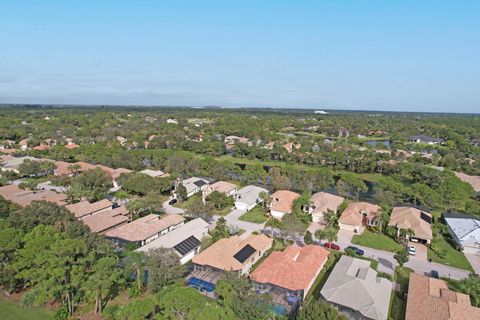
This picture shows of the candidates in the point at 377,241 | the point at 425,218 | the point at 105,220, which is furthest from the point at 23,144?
the point at 425,218

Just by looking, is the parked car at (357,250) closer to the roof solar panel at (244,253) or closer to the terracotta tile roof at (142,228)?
the roof solar panel at (244,253)

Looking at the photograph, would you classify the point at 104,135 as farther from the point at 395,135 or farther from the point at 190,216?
the point at 395,135

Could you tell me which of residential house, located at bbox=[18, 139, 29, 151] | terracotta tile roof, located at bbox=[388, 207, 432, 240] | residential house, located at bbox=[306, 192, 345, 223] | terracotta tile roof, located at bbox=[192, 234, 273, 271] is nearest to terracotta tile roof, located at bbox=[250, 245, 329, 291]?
terracotta tile roof, located at bbox=[192, 234, 273, 271]

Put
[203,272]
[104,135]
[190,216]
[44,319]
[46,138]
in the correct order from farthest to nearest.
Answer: [104,135]
[46,138]
[190,216]
[203,272]
[44,319]

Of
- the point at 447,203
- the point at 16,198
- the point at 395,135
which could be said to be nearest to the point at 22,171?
the point at 16,198

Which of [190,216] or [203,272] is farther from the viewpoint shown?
[190,216]

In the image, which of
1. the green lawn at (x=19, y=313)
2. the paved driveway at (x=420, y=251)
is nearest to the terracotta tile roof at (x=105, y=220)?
the green lawn at (x=19, y=313)
